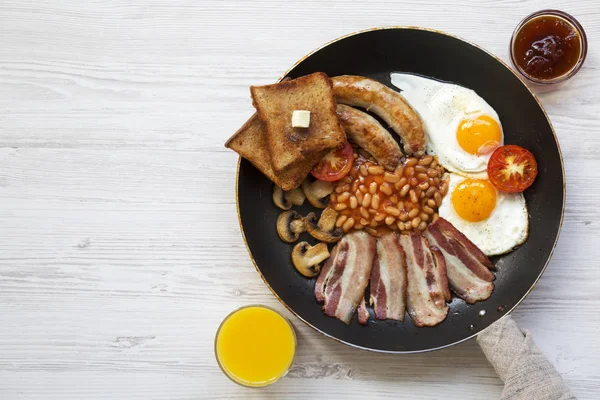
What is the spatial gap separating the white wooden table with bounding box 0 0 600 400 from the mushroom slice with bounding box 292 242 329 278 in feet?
0.91

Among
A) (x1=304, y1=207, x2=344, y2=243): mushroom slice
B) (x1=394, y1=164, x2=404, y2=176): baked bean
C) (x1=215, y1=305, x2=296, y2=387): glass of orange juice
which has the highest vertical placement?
(x1=394, y1=164, x2=404, y2=176): baked bean

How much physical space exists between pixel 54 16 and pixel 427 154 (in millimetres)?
2285

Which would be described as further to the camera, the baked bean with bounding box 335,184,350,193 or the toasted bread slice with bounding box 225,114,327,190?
the baked bean with bounding box 335,184,350,193

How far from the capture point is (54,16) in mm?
3545

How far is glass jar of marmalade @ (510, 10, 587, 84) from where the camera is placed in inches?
127

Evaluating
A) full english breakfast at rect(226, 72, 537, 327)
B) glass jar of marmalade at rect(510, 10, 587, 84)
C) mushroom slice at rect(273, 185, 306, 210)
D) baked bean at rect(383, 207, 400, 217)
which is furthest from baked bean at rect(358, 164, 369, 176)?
glass jar of marmalade at rect(510, 10, 587, 84)

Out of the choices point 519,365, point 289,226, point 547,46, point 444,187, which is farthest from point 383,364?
point 547,46

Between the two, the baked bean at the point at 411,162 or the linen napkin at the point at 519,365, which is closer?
the linen napkin at the point at 519,365

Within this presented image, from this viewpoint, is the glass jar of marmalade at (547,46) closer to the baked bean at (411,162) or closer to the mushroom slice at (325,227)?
Answer: the baked bean at (411,162)

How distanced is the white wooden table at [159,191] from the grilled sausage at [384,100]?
1.32 feet

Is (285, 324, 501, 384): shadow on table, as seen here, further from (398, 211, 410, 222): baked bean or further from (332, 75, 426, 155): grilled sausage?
(332, 75, 426, 155): grilled sausage

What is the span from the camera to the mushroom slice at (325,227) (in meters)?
3.27

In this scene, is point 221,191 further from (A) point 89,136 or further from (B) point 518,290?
(B) point 518,290

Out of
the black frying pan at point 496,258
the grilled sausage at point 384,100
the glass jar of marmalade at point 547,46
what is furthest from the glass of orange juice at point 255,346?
the glass jar of marmalade at point 547,46
